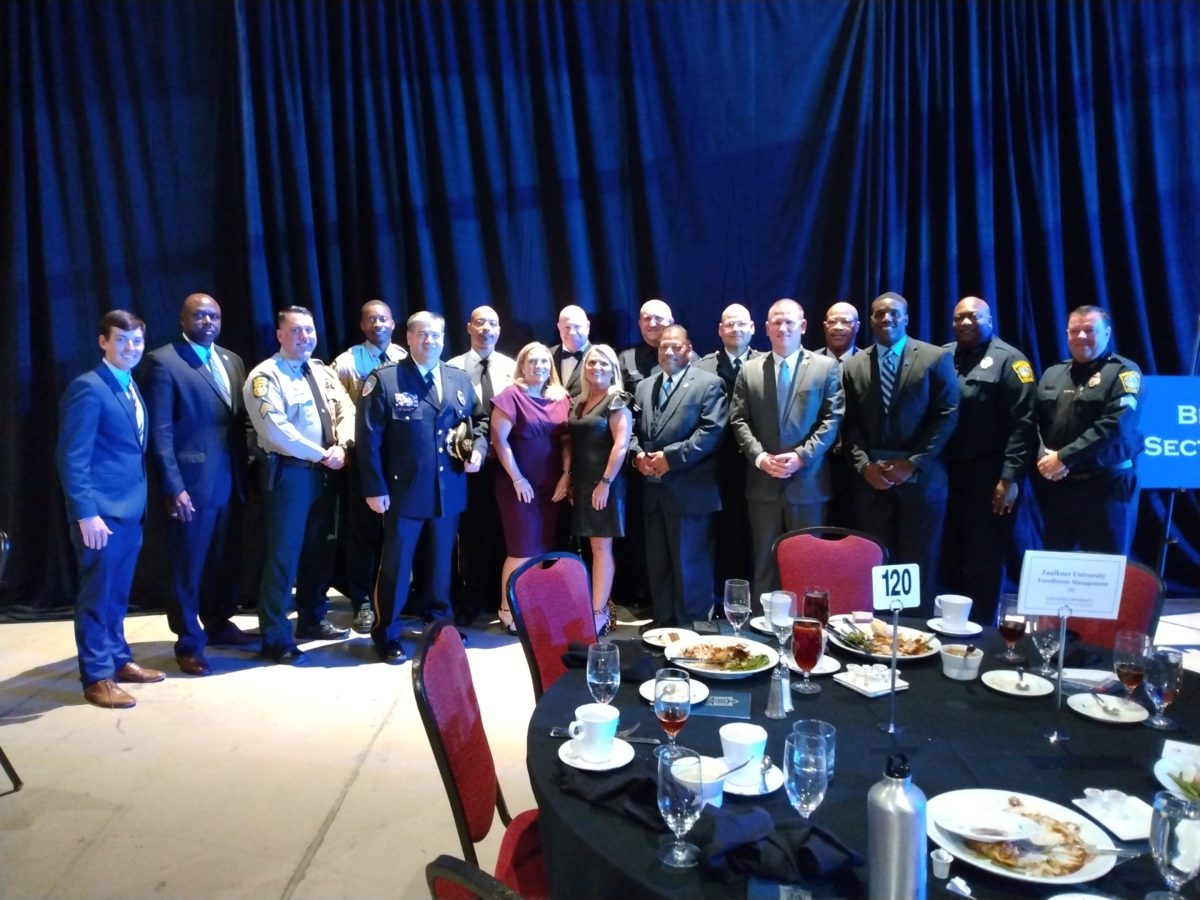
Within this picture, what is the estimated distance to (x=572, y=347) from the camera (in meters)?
4.67

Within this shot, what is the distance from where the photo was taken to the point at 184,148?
4910mm

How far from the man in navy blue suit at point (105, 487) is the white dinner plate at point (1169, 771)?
362cm

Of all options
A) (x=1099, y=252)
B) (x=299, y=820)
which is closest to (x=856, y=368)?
(x=1099, y=252)

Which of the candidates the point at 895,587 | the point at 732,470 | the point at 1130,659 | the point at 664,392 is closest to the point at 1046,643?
the point at 1130,659

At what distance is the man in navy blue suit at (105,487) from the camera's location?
130 inches

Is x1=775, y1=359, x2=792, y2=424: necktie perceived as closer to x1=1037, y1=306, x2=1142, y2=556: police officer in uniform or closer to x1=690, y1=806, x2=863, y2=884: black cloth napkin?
x1=1037, y1=306, x2=1142, y2=556: police officer in uniform

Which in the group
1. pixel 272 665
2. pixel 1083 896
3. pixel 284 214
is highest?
pixel 284 214

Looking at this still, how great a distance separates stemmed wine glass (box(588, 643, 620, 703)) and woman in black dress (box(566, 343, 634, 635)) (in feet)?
8.10

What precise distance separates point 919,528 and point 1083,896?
3.10 m

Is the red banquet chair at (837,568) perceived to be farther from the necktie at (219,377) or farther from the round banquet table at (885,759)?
the necktie at (219,377)

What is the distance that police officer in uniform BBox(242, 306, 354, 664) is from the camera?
3.83m

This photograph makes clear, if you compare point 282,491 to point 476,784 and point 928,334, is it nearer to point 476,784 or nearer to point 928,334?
point 476,784

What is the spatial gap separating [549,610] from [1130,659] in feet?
4.48

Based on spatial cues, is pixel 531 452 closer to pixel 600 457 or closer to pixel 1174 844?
pixel 600 457
